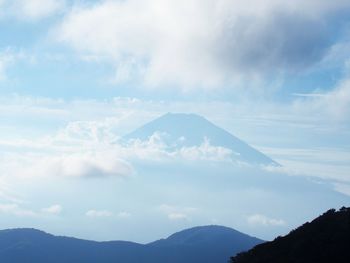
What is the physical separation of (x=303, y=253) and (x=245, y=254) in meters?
13.2

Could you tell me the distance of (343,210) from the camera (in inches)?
3214

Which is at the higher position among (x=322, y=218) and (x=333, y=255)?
(x=322, y=218)

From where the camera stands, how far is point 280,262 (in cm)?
7062

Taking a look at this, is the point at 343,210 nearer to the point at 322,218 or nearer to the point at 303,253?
the point at 322,218

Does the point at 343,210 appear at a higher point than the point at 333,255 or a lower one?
higher

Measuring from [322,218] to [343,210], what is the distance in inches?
159

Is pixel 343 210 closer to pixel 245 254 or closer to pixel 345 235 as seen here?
pixel 345 235

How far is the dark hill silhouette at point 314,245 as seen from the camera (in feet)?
221

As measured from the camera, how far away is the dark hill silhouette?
67.5 metres

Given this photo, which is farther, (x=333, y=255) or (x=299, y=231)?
Result: (x=299, y=231)

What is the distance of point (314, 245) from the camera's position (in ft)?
234

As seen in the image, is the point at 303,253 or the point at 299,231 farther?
the point at 299,231

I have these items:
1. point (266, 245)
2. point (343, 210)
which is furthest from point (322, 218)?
point (266, 245)

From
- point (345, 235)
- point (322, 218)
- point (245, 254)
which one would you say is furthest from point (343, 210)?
point (245, 254)
